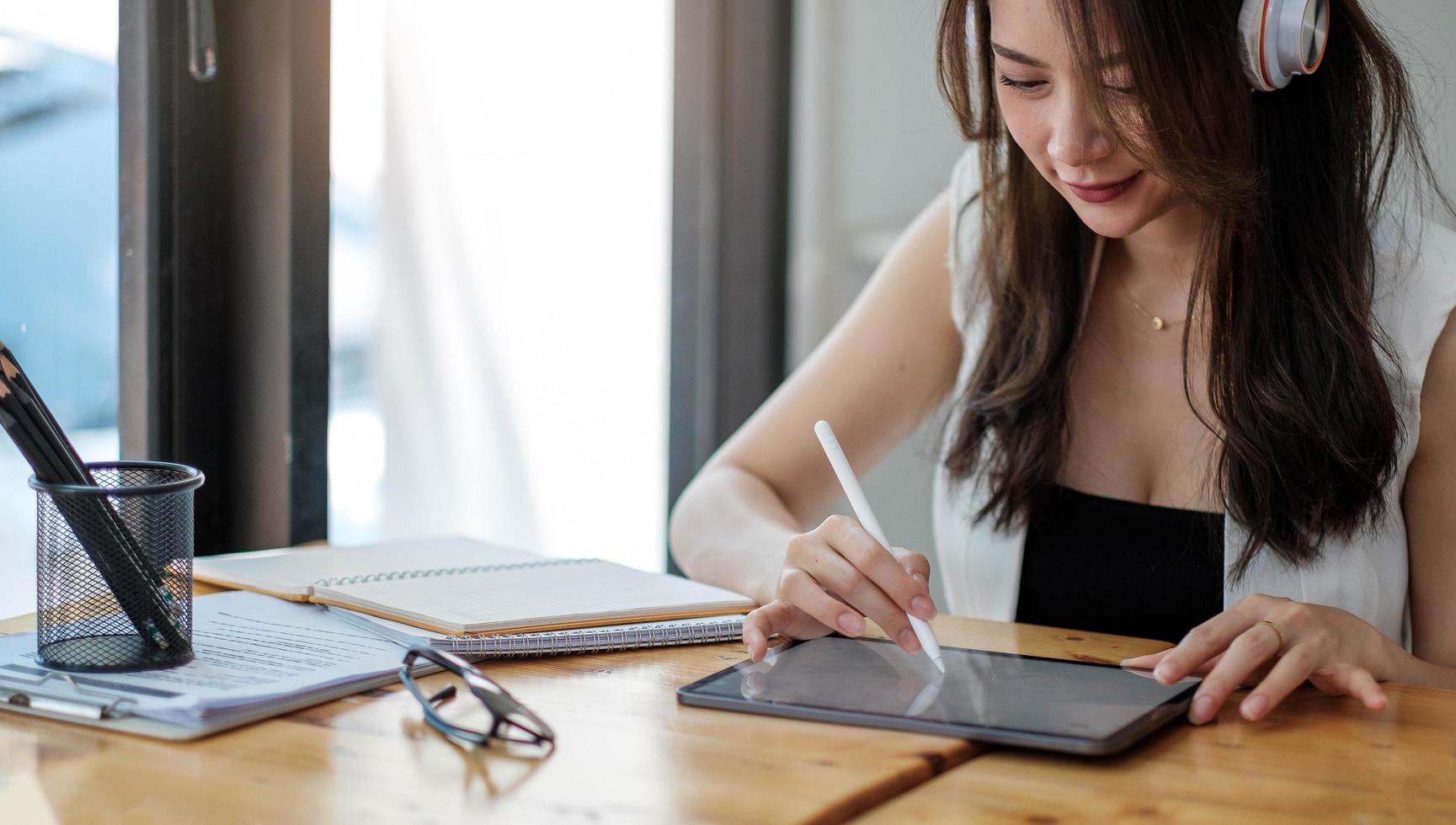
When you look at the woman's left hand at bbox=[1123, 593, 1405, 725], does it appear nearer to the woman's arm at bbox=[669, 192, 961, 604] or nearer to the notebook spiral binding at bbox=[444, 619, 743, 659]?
the notebook spiral binding at bbox=[444, 619, 743, 659]

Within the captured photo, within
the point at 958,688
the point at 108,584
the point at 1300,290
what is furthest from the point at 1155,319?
the point at 108,584

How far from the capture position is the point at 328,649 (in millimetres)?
808

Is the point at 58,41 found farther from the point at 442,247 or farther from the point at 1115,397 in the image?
the point at 1115,397

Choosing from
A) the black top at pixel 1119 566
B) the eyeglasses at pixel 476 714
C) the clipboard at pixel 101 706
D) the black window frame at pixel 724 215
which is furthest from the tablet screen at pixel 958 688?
the black window frame at pixel 724 215

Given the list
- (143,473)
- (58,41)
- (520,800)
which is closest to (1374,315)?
(520,800)

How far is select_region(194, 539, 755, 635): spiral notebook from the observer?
87 centimetres

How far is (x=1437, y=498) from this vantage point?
1.10 m

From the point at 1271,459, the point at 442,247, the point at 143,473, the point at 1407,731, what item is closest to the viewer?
the point at 1407,731

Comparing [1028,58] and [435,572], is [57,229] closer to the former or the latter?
[435,572]

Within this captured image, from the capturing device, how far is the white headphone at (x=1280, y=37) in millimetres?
935

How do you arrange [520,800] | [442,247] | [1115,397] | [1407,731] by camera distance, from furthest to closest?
[442,247], [1115,397], [1407,731], [520,800]

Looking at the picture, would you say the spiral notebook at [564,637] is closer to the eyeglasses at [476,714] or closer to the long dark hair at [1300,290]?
the eyeglasses at [476,714]

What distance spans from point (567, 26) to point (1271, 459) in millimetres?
1247

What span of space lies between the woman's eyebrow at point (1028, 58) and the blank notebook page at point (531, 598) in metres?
0.47
